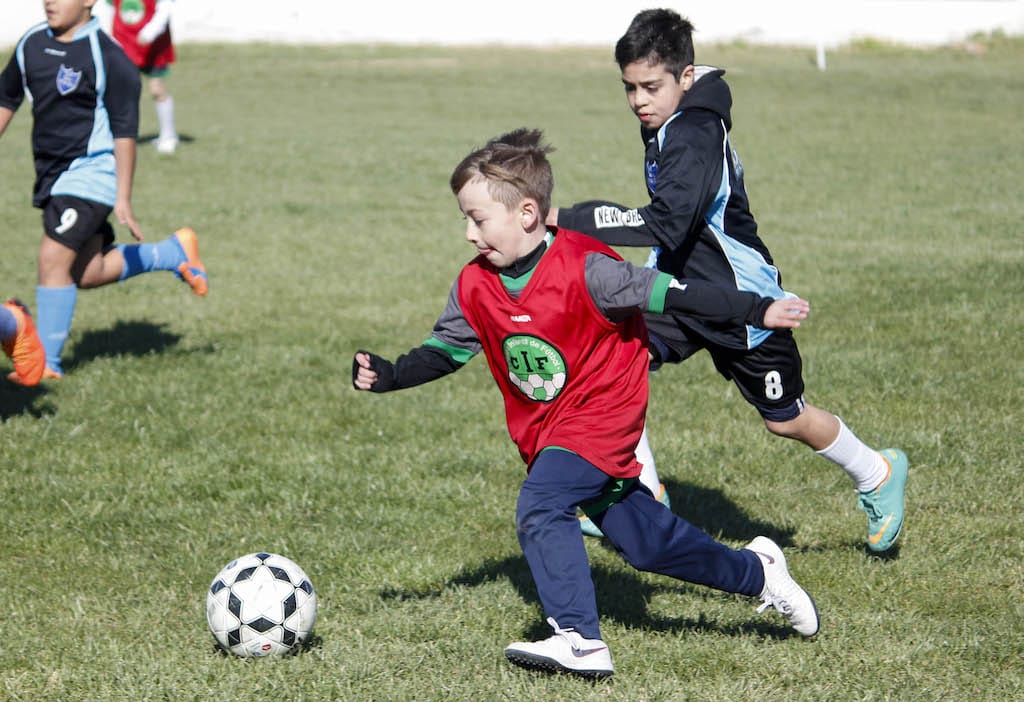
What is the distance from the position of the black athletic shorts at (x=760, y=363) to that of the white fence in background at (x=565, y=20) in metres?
31.4

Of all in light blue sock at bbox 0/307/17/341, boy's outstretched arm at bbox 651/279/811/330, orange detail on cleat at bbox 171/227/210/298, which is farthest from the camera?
orange detail on cleat at bbox 171/227/210/298

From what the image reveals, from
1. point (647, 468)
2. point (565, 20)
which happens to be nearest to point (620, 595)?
point (647, 468)

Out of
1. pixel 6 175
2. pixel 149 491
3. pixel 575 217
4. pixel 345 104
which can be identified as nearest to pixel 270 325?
pixel 149 491

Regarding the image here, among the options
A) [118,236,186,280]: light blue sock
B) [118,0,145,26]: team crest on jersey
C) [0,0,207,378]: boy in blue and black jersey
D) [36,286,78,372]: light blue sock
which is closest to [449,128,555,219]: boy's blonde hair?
[0,0,207,378]: boy in blue and black jersey

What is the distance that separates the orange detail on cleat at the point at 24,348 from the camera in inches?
259

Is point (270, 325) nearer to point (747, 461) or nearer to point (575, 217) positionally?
point (747, 461)

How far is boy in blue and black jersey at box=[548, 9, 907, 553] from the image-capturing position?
4.51 meters

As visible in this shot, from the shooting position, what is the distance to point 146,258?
8.08m

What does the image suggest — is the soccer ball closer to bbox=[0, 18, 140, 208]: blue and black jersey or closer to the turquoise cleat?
the turquoise cleat

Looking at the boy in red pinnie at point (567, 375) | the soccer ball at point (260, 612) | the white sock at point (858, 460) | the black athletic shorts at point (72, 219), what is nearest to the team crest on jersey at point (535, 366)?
the boy in red pinnie at point (567, 375)

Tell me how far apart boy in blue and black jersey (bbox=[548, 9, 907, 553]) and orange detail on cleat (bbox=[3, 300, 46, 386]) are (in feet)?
11.2

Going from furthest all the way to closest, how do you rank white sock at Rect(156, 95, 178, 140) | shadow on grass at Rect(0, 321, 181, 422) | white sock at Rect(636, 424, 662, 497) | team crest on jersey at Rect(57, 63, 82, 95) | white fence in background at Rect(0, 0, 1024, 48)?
white fence in background at Rect(0, 0, 1024, 48), white sock at Rect(156, 95, 178, 140), team crest on jersey at Rect(57, 63, 82, 95), shadow on grass at Rect(0, 321, 181, 422), white sock at Rect(636, 424, 662, 497)

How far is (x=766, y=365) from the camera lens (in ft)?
15.9

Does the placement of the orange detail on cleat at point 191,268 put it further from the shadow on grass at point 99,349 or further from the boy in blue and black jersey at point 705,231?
the boy in blue and black jersey at point 705,231
